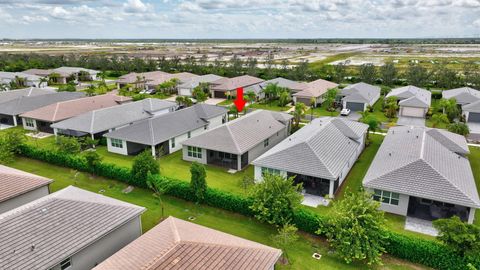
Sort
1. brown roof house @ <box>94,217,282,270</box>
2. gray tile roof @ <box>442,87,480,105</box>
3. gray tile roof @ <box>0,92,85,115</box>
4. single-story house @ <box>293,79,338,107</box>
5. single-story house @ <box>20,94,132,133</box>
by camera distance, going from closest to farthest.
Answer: brown roof house @ <box>94,217,282,270</box>, single-story house @ <box>20,94,132,133</box>, gray tile roof @ <box>0,92,85,115</box>, gray tile roof @ <box>442,87,480,105</box>, single-story house @ <box>293,79,338,107</box>

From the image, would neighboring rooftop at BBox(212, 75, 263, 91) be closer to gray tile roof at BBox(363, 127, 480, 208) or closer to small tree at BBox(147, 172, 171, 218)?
gray tile roof at BBox(363, 127, 480, 208)

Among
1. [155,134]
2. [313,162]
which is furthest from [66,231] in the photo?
[155,134]

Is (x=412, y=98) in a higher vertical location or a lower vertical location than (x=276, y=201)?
higher

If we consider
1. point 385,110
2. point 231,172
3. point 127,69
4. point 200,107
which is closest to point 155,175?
point 231,172

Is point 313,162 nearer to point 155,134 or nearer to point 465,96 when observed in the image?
point 155,134

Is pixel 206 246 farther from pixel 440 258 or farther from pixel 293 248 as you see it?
pixel 440 258

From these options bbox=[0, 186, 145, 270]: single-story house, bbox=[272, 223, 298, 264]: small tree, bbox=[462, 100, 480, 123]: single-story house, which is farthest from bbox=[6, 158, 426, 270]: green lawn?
bbox=[462, 100, 480, 123]: single-story house

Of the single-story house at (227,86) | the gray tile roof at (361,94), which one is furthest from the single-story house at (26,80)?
the gray tile roof at (361,94)
